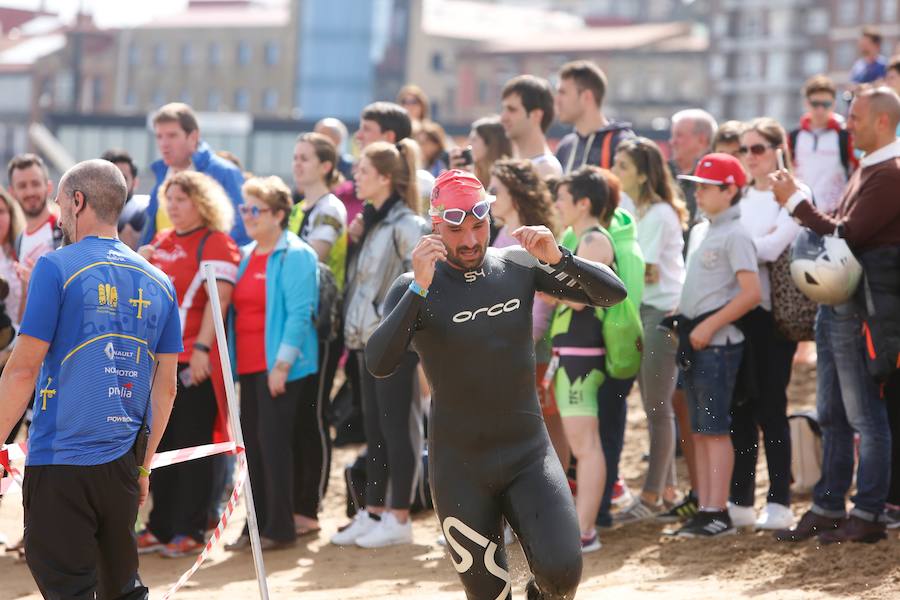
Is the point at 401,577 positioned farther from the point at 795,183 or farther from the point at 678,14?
the point at 678,14

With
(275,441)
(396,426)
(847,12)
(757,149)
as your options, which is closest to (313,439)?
(275,441)

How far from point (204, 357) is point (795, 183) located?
391 centimetres

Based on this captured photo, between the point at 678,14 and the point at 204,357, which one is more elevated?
the point at 678,14

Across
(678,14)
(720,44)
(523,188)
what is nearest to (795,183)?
(523,188)

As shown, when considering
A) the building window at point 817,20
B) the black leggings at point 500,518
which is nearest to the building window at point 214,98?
the building window at point 817,20

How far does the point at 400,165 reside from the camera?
9219 millimetres

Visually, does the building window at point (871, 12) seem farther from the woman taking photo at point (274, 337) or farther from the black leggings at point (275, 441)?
the black leggings at point (275, 441)

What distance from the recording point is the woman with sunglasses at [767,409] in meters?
8.63

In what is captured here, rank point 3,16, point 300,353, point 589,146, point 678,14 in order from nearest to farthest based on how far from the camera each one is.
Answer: point 300,353 → point 589,146 → point 3,16 → point 678,14

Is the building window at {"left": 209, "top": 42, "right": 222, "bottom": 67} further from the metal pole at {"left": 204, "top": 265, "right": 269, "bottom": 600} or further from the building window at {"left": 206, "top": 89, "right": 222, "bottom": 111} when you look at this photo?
the metal pole at {"left": 204, "top": 265, "right": 269, "bottom": 600}

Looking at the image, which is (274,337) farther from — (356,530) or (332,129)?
(332,129)

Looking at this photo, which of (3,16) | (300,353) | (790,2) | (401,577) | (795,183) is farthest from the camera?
(3,16)

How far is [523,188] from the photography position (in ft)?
27.6

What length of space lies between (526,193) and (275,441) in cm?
240
